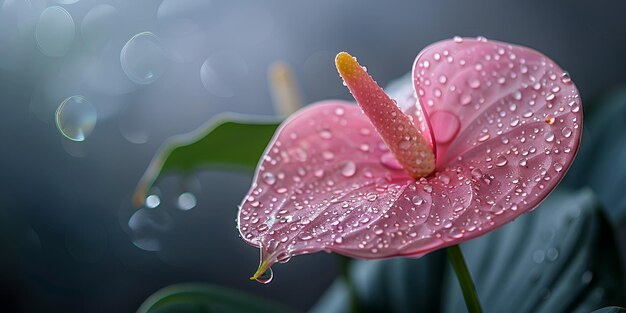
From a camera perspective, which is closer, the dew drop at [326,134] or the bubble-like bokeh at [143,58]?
the dew drop at [326,134]

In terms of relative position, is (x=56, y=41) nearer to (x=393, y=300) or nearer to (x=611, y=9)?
(x=393, y=300)

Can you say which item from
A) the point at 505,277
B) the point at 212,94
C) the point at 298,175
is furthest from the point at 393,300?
the point at 212,94

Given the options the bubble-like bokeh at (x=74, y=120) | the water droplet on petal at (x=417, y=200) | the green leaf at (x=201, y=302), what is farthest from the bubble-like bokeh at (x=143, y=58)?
the water droplet on petal at (x=417, y=200)

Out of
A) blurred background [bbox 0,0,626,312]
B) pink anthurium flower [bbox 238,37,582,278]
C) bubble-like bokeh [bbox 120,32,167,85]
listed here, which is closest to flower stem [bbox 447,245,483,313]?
pink anthurium flower [bbox 238,37,582,278]

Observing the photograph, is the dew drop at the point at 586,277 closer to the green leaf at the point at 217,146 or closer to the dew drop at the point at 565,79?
the dew drop at the point at 565,79

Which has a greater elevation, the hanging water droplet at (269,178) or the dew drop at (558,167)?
the hanging water droplet at (269,178)
